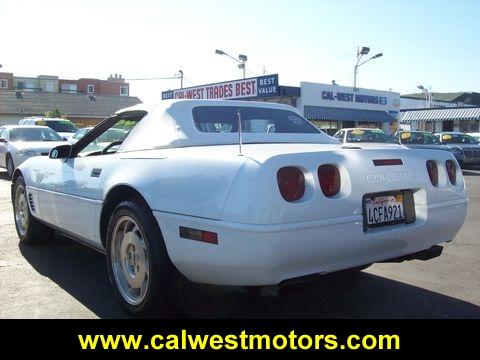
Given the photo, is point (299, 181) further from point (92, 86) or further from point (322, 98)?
point (92, 86)

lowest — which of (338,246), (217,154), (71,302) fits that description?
(71,302)

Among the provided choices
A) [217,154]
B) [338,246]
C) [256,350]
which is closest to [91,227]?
[217,154]

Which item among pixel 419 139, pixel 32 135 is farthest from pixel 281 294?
pixel 419 139

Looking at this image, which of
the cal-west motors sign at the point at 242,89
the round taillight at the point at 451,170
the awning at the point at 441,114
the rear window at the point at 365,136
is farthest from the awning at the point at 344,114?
the round taillight at the point at 451,170

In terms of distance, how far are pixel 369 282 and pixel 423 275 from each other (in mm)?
587

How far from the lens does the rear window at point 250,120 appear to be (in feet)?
13.3

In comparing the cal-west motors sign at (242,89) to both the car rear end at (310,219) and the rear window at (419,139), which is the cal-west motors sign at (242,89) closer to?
the rear window at (419,139)

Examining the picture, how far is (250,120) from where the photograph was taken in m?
4.40

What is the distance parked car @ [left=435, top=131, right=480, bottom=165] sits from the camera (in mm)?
18859

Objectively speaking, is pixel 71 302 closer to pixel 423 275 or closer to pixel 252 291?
pixel 252 291

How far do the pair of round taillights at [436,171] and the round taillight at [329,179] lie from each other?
922 mm

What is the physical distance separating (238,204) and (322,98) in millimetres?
27775

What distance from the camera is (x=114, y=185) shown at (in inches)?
140

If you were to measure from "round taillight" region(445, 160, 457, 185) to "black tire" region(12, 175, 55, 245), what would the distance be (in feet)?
13.1
